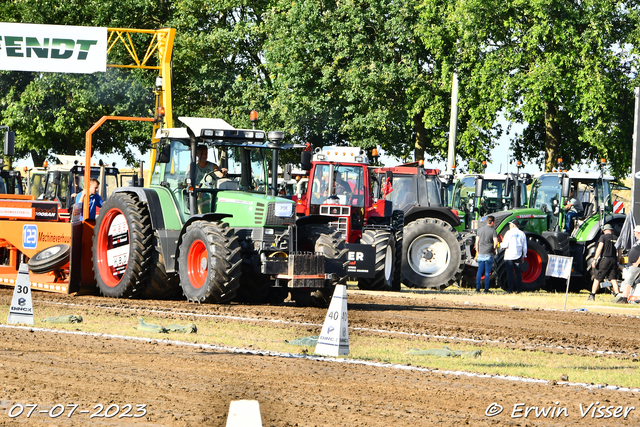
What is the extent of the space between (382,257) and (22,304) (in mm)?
9029

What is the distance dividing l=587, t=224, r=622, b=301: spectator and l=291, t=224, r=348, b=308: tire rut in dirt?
7.67 m

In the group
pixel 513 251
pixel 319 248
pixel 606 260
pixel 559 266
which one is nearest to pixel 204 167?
pixel 319 248

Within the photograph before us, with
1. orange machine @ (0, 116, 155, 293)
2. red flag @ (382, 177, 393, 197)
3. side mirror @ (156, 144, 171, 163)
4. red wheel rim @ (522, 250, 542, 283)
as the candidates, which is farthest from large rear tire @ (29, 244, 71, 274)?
red wheel rim @ (522, 250, 542, 283)

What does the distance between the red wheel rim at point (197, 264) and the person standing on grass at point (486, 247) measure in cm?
889

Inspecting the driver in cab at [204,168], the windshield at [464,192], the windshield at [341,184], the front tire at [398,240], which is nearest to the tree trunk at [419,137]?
the windshield at [464,192]

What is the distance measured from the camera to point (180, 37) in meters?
37.1

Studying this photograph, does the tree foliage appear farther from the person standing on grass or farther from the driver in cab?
the driver in cab

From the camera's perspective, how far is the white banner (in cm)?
1803

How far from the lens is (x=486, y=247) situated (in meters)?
21.1

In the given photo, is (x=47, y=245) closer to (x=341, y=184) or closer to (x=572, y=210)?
(x=341, y=184)

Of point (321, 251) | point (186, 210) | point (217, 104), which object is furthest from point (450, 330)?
point (217, 104)

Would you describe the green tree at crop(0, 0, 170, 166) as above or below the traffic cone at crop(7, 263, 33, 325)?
above

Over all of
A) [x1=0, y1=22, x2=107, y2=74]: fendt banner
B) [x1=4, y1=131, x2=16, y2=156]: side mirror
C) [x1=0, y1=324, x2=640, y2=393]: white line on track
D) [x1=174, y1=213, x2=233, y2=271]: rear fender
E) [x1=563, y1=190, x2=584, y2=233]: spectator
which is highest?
[x1=0, y1=22, x2=107, y2=74]: fendt banner

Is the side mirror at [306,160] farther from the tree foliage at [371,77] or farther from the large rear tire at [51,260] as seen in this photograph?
the tree foliage at [371,77]
